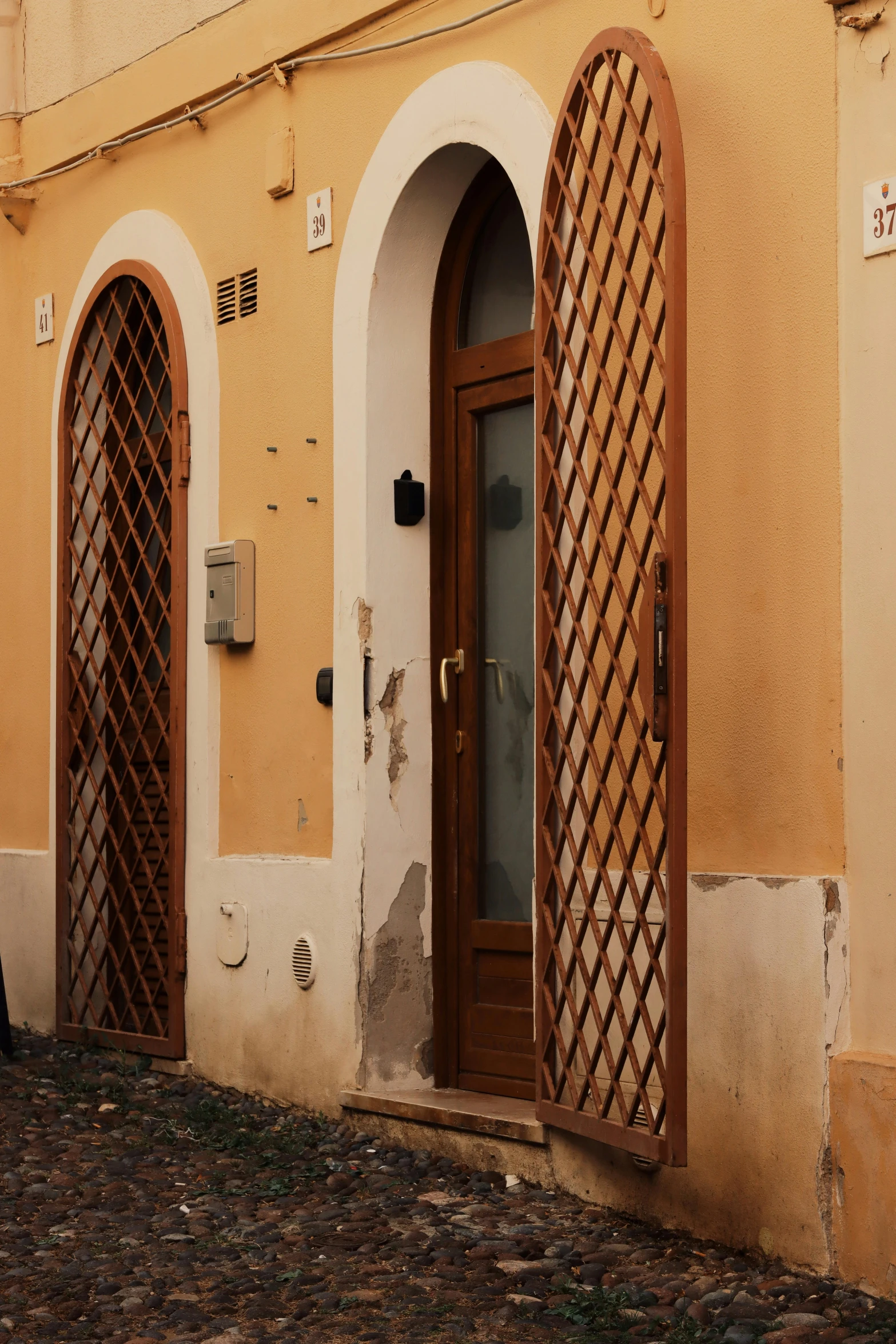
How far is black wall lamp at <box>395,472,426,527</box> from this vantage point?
5.85 metres

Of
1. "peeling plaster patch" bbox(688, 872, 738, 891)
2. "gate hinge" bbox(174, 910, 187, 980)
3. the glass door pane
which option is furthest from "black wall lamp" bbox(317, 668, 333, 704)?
"peeling plaster patch" bbox(688, 872, 738, 891)

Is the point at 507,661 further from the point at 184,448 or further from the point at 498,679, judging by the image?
the point at 184,448

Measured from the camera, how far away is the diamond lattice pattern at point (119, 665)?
7062 mm

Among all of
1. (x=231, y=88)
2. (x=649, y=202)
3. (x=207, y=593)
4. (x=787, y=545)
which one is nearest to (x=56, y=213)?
(x=231, y=88)

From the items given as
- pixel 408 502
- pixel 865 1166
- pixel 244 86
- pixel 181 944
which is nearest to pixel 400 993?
pixel 181 944

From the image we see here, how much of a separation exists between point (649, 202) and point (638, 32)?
1.55 ft

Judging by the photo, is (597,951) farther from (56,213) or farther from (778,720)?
(56,213)

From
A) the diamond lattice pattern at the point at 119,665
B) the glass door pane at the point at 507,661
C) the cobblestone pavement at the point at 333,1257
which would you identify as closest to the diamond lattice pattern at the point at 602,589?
the cobblestone pavement at the point at 333,1257

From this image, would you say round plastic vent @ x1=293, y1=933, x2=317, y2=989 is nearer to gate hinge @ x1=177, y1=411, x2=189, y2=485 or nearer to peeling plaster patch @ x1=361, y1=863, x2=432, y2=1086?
peeling plaster patch @ x1=361, y1=863, x2=432, y2=1086

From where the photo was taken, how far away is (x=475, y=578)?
19.2 ft

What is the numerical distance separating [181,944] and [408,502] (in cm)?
205

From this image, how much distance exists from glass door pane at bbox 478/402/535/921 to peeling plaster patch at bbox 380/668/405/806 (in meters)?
0.27

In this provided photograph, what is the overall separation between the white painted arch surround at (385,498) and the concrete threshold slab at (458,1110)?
9cm

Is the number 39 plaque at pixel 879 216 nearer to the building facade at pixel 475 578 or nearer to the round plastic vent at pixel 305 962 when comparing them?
the building facade at pixel 475 578
